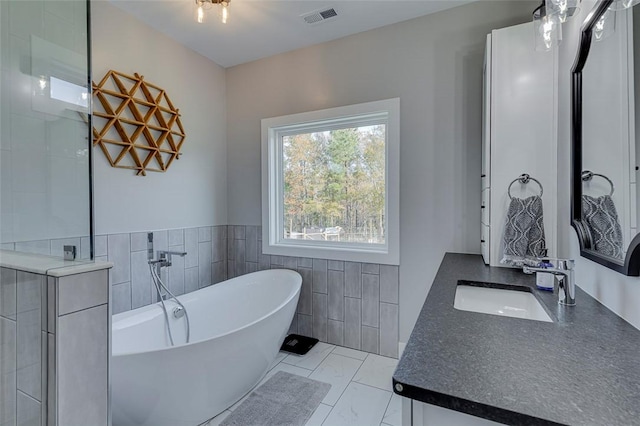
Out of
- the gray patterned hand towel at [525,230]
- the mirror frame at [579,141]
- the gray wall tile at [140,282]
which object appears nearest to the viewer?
the mirror frame at [579,141]

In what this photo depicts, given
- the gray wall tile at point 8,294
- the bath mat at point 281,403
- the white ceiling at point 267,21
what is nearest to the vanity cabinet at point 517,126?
the white ceiling at point 267,21

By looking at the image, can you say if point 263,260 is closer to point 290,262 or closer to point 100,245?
point 290,262

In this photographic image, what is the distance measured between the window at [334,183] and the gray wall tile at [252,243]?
0.43 feet

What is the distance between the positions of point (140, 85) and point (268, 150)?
1.16 metres

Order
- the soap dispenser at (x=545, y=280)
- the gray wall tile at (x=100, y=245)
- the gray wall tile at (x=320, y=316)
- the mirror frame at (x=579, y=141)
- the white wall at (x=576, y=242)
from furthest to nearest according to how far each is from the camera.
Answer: the gray wall tile at (x=320, y=316)
the gray wall tile at (x=100, y=245)
the soap dispenser at (x=545, y=280)
the mirror frame at (x=579, y=141)
the white wall at (x=576, y=242)

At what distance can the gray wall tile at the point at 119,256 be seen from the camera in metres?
2.10

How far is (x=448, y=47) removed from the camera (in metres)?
2.18

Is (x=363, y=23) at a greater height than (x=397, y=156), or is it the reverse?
(x=363, y=23)

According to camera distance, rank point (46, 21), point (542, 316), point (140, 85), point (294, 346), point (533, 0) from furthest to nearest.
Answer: point (294, 346) < point (140, 85) < point (533, 0) < point (46, 21) < point (542, 316)

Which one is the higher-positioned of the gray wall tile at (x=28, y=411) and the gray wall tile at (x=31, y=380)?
the gray wall tile at (x=31, y=380)

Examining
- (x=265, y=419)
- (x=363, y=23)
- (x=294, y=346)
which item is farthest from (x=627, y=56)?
(x=294, y=346)

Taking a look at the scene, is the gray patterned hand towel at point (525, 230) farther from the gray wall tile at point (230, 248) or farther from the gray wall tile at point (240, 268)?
the gray wall tile at point (230, 248)

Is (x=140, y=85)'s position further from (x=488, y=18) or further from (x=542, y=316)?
(x=542, y=316)

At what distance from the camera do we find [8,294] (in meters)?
1.03
